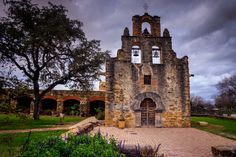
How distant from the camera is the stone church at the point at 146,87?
1691cm

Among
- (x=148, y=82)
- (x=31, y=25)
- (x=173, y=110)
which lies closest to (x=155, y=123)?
(x=173, y=110)

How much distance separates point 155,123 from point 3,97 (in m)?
14.6

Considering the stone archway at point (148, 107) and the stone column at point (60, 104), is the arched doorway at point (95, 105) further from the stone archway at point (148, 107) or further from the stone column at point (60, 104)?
the stone archway at point (148, 107)

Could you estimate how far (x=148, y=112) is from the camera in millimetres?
17281

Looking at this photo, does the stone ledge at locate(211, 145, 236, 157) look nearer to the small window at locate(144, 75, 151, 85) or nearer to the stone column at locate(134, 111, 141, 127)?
the stone column at locate(134, 111, 141, 127)

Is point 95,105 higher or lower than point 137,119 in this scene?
higher

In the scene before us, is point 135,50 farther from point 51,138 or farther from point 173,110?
point 51,138

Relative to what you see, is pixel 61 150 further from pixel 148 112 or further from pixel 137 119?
pixel 148 112

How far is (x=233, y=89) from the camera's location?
175 ft

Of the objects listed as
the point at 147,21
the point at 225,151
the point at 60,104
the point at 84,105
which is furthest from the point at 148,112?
the point at 60,104

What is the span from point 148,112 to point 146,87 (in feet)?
6.68

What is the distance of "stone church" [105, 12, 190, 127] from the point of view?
16.9 meters

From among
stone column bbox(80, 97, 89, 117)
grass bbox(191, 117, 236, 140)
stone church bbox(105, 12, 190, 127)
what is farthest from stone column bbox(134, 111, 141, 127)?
stone column bbox(80, 97, 89, 117)

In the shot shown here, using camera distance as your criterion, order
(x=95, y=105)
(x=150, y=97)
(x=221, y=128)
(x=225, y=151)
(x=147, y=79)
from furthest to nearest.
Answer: (x=95, y=105)
(x=147, y=79)
(x=150, y=97)
(x=221, y=128)
(x=225, y=151)
